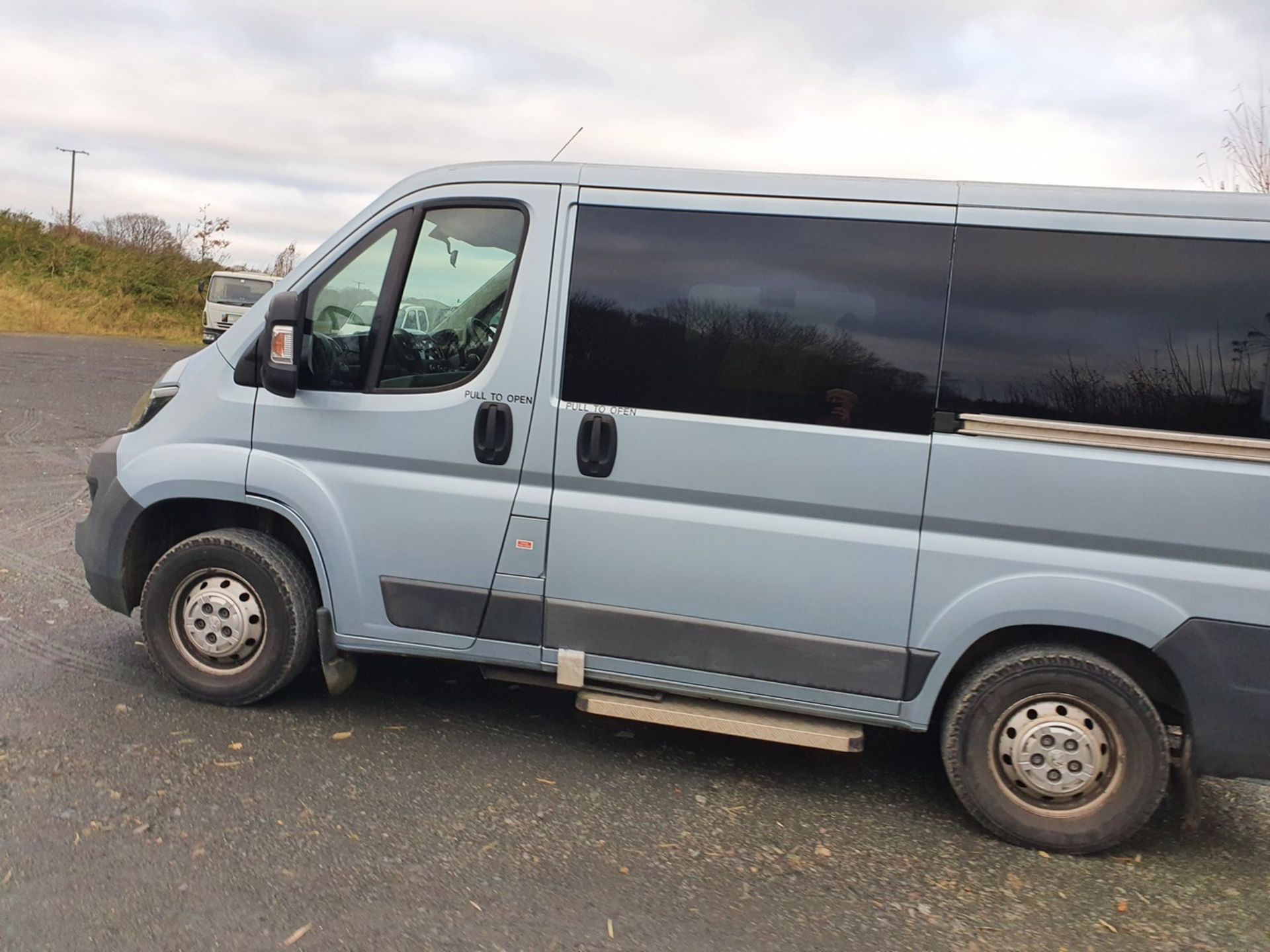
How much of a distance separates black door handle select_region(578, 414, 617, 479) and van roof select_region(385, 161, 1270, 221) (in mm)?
924

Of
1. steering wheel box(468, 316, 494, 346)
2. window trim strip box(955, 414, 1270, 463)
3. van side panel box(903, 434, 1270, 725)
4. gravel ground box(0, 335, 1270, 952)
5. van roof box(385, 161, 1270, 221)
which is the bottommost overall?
gravel ground box(0, 335, 1270, 952)

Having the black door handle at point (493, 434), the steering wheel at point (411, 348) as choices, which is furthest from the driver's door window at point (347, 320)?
the black door handle at point (493, 434)

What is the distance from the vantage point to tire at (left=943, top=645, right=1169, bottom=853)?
12.4ft

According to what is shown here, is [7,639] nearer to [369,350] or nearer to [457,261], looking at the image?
[369,350]

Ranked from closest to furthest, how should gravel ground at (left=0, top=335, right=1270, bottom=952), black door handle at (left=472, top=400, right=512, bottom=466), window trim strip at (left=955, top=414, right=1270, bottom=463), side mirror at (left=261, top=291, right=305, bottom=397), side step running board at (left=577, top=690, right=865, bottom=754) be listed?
1. gravel ground at (left=0, top=335, right=1270, bottom=952)
2. window trim strip at (left=955, top=414, right=1270, bottom=463)
3. side step running board at (left=577, top=690, right=865, bottom=754)
4. black door handle at (left=472, top=400, right=512, bottom=466)
5. side mirror at (left=261, top=291, right=305, bottom=397)

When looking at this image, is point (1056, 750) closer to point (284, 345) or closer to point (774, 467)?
point (774, 467)

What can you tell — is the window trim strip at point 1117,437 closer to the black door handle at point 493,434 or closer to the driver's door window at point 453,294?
the black door handle at point 493,434

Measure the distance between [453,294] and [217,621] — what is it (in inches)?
67.9

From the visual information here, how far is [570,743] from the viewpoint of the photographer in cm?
456

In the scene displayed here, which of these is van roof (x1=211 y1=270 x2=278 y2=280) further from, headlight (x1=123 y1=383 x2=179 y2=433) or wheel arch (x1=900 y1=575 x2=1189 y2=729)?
wheel arch (x1=900 y1=575 x2=1189 y2=729)

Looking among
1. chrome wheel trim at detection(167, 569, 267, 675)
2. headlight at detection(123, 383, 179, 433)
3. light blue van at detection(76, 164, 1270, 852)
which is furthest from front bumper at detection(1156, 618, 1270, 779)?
headlight at detection(123, 383, 179, 433)

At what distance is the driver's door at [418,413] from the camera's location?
4.23 m

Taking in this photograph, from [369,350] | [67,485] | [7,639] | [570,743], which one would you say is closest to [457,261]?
[369,350]

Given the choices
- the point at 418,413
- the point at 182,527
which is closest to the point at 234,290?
the point at 182,527
